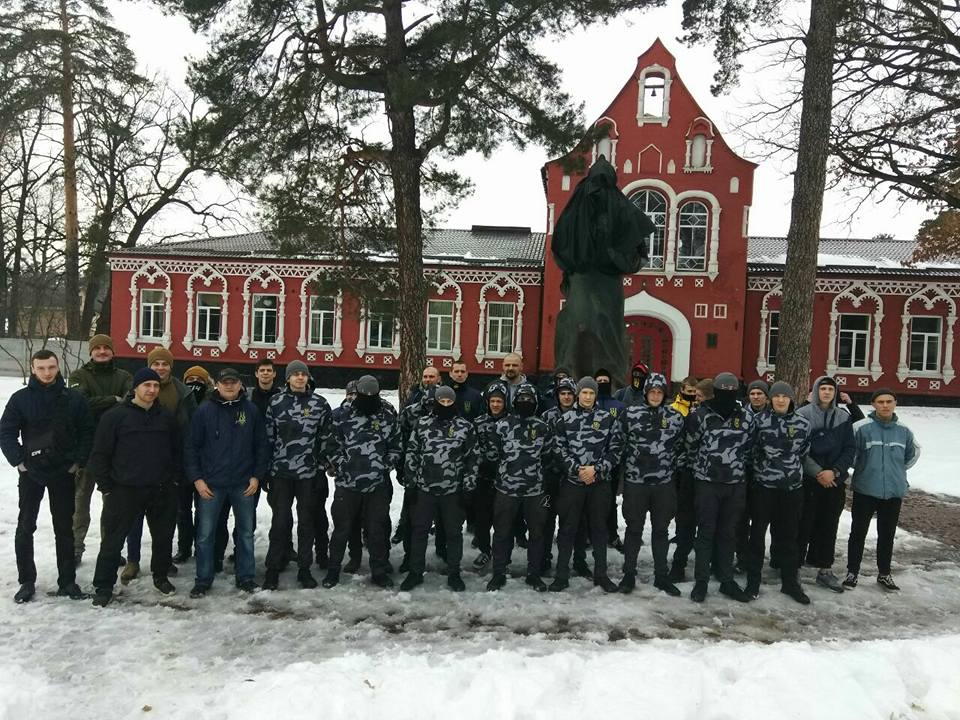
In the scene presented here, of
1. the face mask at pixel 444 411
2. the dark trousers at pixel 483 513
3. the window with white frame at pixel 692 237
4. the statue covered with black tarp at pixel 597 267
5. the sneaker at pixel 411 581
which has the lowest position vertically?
the sneaker at pixel 411 581

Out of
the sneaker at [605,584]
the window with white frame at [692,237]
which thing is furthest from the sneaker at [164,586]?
the window with white frame at [692,237]

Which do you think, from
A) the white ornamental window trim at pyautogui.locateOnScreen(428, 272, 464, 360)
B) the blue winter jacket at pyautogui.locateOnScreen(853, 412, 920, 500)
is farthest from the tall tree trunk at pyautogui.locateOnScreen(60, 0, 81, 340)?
the blue winter jacket at pyautogui.locateOnScreen(853, 412, 920, 500)

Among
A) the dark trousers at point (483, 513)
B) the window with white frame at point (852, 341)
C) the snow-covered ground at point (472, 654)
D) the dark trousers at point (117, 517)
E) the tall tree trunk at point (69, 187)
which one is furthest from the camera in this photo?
the window with white frame at point (852, 341)

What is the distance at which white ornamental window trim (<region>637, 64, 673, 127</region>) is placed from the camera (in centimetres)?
2122

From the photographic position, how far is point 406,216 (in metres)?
11.1

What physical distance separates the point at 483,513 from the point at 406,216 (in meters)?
6.48

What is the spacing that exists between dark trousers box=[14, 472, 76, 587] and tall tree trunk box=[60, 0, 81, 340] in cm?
1877

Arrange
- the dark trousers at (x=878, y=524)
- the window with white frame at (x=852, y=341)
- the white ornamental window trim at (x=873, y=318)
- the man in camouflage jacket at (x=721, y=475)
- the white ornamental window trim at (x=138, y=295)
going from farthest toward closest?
the white ornamental window trim at (x=138, y=295)
the window with white frame at (x=852, y=341)
the white ornamental window trim at (x=873, y=318)
the dark trousers at (x=878, y=524)
the man in camouflage jacket at (x=721, y=475)

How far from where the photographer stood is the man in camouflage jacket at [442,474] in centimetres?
513

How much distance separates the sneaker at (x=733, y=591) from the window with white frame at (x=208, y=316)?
21331mm

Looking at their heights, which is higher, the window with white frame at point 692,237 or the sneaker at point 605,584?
the window with white frame at point 692,237

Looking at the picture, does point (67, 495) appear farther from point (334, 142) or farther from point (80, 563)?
point (334, 142)

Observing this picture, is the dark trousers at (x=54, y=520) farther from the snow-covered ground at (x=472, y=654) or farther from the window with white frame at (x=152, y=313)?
the window with white frame at (x=152, y=313)

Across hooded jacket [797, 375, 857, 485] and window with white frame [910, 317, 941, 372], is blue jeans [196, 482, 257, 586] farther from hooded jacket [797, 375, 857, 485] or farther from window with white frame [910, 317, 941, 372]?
window with white frame [910, 317, 941, 372]
